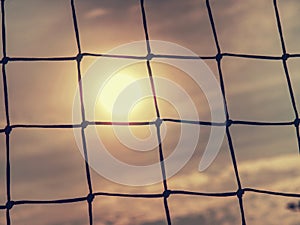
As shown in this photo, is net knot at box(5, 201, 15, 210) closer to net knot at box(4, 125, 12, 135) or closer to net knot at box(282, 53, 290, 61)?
net knot at box(4, 125, 12, 135)

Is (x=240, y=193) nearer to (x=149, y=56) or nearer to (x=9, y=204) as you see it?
(x=149, y=56)

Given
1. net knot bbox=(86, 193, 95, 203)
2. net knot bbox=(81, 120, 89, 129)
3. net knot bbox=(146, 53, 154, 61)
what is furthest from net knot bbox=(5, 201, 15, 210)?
net knot bbox=(146, 53, 154, 61)

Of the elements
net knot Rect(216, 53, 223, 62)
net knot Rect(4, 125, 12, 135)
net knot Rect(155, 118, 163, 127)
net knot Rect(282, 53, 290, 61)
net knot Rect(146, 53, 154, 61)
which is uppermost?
net knot Rect(146, 53, 154, 61)

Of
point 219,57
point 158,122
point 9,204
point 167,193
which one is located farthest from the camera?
point 219,57

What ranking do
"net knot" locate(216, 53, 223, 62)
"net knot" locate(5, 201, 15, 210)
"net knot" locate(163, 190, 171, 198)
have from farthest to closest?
"net knot" locate(216, 53, 223, 62) → "net knot" locate(163, 190, 171, 198) → "net knot" locate(5, 201, 15, 210)

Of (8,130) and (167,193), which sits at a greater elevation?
(8,130)

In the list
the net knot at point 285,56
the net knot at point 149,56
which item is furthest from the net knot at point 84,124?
the net knot at point 285,56

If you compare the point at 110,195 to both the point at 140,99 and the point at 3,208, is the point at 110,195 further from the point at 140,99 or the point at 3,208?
the point at 140,99

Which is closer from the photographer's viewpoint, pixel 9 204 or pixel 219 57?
pixel 9 204

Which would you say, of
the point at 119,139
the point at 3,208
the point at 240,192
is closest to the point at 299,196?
the point at 240,192

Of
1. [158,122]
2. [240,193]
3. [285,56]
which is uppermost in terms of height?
[285,56]

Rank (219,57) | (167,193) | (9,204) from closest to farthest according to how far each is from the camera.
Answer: (9,204) → (167,193) → (219,57)

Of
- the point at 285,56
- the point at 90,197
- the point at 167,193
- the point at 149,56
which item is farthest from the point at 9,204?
the point at 285,56

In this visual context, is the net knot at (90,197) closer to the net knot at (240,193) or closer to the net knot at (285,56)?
the net knot at (240,193)
